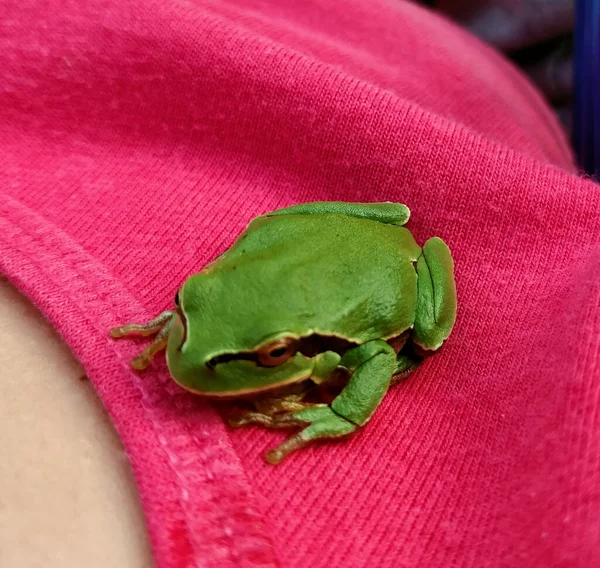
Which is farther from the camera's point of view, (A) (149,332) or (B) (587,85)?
(B) (587,85)

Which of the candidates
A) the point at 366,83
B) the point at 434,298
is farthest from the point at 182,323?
the point at 366,83

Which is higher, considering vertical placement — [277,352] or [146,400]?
[277,352]

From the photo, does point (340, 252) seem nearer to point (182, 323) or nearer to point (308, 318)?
point (308, 318)

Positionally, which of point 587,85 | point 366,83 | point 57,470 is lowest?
point 57,470

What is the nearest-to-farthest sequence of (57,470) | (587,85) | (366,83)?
(57,470) < (366,83) < (587,85)

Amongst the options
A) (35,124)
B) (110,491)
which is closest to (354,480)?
(110,491)

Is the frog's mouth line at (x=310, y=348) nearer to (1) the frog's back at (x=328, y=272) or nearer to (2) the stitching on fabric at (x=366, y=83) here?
(1) the frog's back at (x=328, y=272)

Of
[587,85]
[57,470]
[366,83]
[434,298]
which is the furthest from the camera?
[587,85]

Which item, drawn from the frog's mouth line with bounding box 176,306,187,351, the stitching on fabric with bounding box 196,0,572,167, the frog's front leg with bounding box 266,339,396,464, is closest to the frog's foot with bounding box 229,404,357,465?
the frog's front leg with bounding box 266,339,396,464
